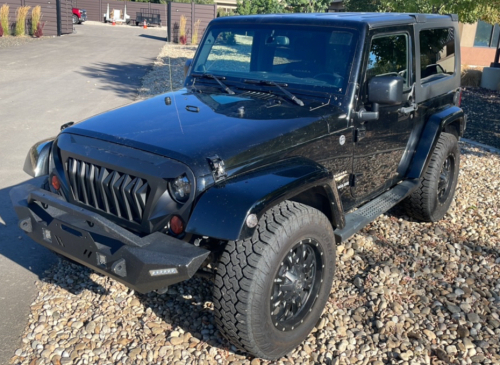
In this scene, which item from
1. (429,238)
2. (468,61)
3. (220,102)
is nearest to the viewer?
(220,102)

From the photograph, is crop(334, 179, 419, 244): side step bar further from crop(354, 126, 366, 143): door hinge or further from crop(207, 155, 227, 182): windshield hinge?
crop(207, 155, 227, 182): windshield hinge

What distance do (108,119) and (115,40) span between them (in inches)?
948

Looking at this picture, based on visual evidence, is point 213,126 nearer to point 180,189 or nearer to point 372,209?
point 180,189

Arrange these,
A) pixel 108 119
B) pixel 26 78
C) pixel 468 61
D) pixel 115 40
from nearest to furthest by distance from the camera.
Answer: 1. pixel 108 119
2. pixel 26 78
3. pixel 468 61
4. pixel 115 40

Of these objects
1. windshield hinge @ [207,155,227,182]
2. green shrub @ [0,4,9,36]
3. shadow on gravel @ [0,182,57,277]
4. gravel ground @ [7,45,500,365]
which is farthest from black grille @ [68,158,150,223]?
green shrub @ [0,4,9,36]

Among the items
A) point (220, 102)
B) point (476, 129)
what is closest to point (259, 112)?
point (220, 102)

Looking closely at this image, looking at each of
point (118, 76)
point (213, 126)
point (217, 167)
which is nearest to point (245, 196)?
point (217, 167)

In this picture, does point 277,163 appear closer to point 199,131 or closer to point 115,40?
point 199,131

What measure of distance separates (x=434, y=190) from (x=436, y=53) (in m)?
1.34

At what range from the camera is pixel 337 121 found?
3688mm

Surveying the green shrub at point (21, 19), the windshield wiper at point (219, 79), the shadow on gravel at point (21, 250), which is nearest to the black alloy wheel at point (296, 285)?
the windshield wiper at point (219, 79)

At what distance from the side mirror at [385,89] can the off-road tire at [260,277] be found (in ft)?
3.62

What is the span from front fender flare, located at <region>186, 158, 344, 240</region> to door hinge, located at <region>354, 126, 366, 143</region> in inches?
31.2

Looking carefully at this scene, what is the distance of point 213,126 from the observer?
129 inches
